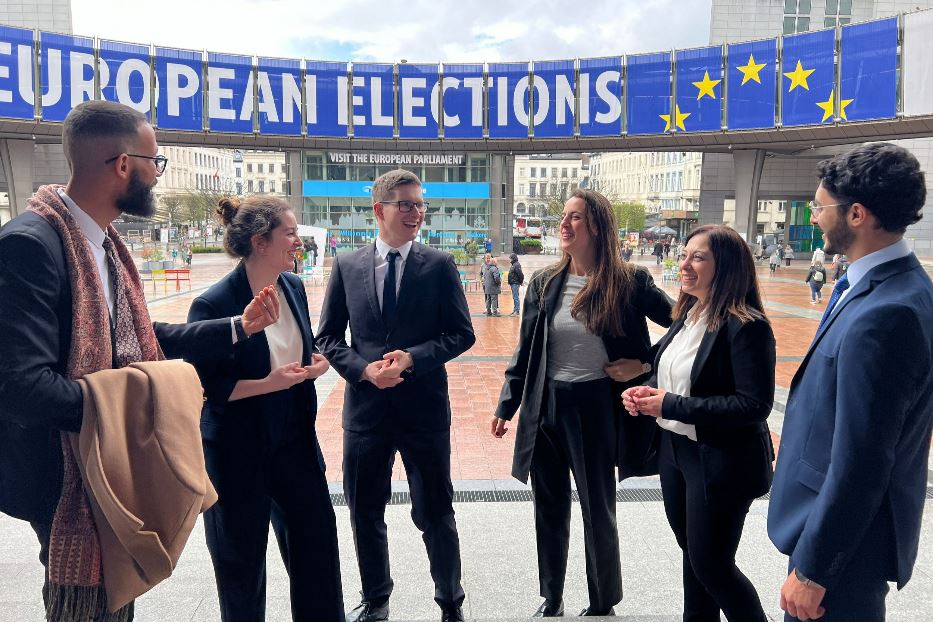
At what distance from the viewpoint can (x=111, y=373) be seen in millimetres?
1721

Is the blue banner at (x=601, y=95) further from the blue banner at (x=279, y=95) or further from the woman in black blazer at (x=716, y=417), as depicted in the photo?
the woman in black blazer at (x=716, y=417)

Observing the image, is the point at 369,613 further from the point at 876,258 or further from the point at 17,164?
the point at 17,164

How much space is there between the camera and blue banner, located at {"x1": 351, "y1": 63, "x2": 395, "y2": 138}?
3114cm

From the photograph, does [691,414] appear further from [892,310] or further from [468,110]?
[468,110]

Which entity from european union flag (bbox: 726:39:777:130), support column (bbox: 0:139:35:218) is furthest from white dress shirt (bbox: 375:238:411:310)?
support column (bbox: 0:139:35:218)

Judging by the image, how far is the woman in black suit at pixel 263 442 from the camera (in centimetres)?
258

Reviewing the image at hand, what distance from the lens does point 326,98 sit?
31141 millimetres

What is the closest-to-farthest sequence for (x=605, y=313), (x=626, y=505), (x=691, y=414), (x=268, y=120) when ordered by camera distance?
(x=691, y=414) → (x=605, y=313) → (x=626, y=505) → (x=268, y=120)

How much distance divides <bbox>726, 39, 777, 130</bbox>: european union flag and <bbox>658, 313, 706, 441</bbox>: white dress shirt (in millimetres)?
28257

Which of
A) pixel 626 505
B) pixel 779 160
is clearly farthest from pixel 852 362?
pixel 779 160

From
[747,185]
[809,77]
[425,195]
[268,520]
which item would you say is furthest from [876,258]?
[425,195]

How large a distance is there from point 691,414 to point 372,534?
155 cm

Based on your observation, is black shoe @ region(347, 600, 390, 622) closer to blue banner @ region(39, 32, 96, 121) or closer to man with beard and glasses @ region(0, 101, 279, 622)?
man with beard and glasses @ region(0, 101, 279, 622)

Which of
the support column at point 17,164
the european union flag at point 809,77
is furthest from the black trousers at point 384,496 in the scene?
the support column at point 17,164
